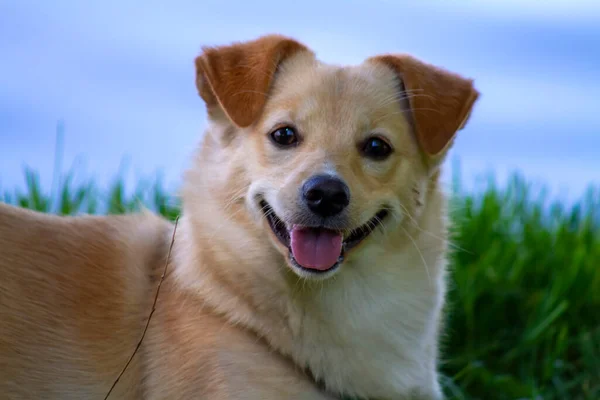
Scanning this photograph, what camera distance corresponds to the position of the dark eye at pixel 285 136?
391cm

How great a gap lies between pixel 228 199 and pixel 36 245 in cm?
88

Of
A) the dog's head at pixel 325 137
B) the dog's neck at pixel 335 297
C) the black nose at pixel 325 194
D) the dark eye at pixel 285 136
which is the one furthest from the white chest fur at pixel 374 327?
the dark eye at pixel 285 136

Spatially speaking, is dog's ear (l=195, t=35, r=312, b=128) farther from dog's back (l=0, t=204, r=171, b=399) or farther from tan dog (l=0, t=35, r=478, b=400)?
dog's back (l=0, t=204, r=171, b=399)

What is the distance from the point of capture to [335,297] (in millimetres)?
3965

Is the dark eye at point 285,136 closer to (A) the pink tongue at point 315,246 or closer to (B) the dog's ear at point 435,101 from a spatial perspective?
(A) the pink tongue at point 315,246

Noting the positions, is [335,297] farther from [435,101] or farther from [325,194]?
[435,101]

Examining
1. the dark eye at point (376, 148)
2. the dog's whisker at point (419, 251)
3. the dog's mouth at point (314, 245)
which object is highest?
the dark eye at point (376, 148)

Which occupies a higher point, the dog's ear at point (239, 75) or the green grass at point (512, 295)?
the dog's ear at point (239, 75)

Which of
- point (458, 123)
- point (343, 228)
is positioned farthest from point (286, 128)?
point (458, 123)

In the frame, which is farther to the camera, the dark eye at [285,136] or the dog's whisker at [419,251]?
the dog's whisker at [419,251]

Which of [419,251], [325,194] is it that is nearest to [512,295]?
[419,251]

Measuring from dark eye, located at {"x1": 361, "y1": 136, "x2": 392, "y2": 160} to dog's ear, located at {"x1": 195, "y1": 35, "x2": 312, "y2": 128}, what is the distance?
481mm

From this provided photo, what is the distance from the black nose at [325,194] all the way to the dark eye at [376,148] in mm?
332

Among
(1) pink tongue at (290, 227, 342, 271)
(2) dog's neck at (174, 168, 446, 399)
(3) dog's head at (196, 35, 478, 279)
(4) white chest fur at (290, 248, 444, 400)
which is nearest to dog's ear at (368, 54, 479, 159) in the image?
(3) dog's head at (196, 35, 478, 279)
